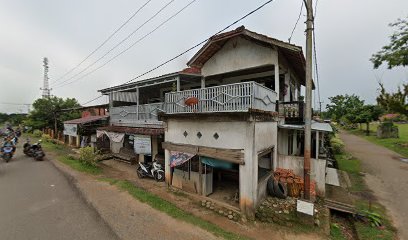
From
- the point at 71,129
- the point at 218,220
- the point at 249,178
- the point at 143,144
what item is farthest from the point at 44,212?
the point at 71,129

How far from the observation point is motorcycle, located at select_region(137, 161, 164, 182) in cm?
1000

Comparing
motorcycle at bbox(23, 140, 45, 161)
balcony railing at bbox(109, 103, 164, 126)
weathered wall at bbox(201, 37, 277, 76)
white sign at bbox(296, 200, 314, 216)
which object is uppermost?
weathered wall at bbox(201, 37, 277, 76)

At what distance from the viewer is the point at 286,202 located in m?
7.19

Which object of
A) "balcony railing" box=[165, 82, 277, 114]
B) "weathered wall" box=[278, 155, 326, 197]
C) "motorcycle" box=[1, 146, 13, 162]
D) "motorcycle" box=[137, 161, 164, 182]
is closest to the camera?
"balcony railing" box=[165, 82, 277, 114]

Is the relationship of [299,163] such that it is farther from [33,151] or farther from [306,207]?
[33,151]

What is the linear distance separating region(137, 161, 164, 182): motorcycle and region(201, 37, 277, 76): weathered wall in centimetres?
609

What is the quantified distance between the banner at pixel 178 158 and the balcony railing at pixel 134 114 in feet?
9.51

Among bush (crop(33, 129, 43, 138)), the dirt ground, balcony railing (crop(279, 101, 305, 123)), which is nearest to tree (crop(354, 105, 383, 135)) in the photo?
balcony railing (crop(279, 101, 305, 123))

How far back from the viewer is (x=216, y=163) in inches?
296

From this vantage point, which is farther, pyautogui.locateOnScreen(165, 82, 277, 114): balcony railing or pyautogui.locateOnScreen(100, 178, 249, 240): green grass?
pyautogui.locateOnScreen(165, 82, 277, 114): balcony railing

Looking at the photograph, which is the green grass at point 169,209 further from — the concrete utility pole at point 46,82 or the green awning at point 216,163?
the concrete utility pole at point 46,82

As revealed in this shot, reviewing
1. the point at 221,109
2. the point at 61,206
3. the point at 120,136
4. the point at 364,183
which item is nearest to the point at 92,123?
the point at 120,136

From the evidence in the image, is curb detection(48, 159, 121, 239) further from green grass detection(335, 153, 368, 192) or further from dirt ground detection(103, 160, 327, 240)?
green grass detection(335, 153, 368, 192)

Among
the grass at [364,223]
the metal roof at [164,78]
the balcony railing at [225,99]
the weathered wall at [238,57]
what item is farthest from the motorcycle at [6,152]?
the grass at [364,223]
